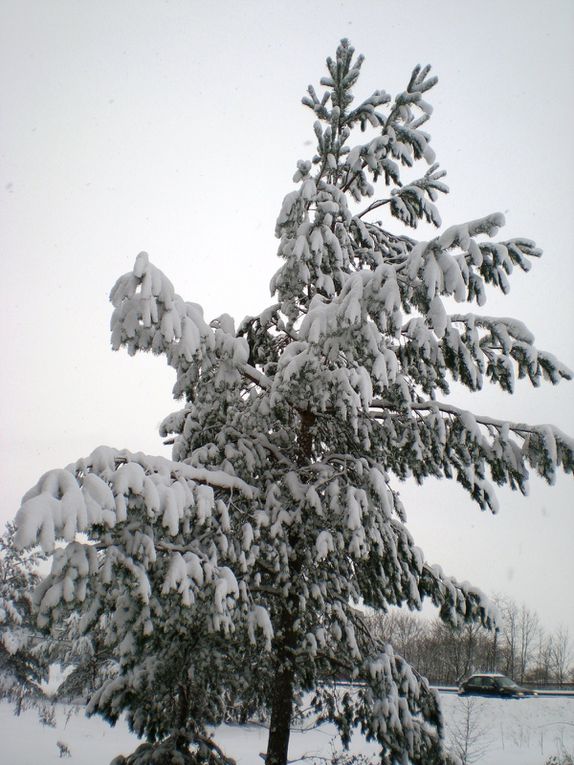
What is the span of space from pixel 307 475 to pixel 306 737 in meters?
16.8

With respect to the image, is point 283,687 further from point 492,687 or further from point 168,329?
point 492,687

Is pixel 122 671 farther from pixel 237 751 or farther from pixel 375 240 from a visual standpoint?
pixel 237 751

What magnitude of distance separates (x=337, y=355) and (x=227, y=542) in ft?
7.37

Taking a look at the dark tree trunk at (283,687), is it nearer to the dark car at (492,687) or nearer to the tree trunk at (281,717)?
the tree trunk at (281,717)

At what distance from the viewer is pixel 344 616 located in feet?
20.1

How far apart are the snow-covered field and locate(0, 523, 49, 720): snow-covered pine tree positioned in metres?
1.22

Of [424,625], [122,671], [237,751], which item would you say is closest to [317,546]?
[122,671]

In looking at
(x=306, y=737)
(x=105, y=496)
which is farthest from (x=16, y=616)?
(x=105, y=496)

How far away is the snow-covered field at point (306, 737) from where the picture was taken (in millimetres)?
13805

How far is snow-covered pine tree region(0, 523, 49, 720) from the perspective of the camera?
1563 centimetres

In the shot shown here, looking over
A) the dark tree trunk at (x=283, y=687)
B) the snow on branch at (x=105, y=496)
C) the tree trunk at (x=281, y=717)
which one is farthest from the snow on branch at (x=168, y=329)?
the tree trunk at (x=281, y=717)

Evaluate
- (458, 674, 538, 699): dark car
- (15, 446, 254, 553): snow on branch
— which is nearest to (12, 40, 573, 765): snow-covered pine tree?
(15, 446, 254, 553): snow on branch

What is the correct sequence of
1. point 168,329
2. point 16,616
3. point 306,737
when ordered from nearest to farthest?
point 168,329
point 16,616
point 306,737

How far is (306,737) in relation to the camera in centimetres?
1888
